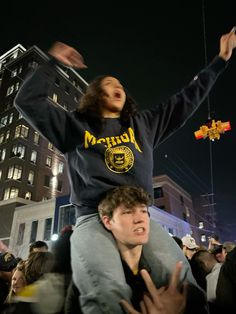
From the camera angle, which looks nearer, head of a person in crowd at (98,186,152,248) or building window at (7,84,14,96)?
head of a person in crowd at (98,186,152,248)

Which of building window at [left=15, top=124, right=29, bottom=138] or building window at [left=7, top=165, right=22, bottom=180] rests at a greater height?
building window at [left=15, top=124, right=29, bottom=138]

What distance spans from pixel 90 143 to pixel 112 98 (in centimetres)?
52

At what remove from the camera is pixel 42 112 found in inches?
86.4

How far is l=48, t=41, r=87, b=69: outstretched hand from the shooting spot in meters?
2.39

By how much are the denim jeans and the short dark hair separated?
4.6 inches

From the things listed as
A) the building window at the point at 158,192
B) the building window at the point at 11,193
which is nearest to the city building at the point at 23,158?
the building window at the point at 11,193

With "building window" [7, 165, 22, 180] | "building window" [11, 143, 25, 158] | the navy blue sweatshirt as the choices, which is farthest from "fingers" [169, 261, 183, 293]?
"building window" [11, 143, 25, 158]

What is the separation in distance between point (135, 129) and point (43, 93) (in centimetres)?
80

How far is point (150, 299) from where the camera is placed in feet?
5.32

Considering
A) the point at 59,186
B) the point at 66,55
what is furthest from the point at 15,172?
the point at 66,55

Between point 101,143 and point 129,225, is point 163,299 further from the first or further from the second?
point 101,143

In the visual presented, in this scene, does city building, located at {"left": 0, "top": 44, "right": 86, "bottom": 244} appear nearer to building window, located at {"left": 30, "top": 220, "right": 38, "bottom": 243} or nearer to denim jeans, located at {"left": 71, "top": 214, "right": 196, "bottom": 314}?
building window, located at {"left": 30, "top": 220, "right": 38, "bottom": 243}

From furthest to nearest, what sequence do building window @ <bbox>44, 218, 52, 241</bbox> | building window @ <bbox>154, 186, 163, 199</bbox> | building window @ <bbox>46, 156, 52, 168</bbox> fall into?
building window @ <bbox>46, 156, 52, 168</bbox> → building window @ <bbox>154, 186, 163, 199</bbox> → building window @ <bbox>44, 218, 52, 241</bbox>

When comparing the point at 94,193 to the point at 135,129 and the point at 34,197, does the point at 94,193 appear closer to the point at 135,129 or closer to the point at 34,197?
the point at 135,129
